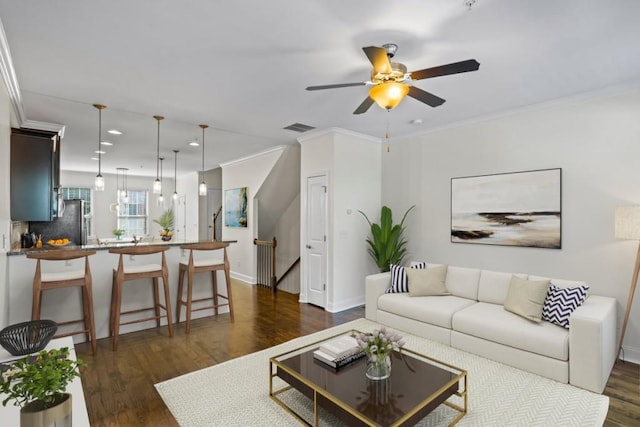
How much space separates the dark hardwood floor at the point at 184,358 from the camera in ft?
7.73

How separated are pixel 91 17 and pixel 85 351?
3143 millimetres

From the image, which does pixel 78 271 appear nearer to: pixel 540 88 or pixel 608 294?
pixel 540 88

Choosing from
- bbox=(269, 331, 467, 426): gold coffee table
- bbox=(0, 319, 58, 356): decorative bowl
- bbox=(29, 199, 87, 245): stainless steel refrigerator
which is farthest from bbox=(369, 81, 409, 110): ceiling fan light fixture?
bbox=(29, 199, 87, 245): stainless steel refrigerator

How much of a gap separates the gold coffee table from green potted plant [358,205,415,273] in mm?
2400

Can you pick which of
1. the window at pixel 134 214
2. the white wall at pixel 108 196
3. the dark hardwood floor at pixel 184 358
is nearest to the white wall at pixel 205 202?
the white wall at pixel 108 196

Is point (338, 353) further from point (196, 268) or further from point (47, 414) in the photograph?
point (196, 268)

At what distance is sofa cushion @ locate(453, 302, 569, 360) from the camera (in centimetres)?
275

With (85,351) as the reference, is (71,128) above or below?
above

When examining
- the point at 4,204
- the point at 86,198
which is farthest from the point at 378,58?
the point at 86,198

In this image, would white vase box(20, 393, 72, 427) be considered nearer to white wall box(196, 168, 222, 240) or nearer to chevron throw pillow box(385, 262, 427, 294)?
chevron throw pillow box(385, 262, 427, 294)

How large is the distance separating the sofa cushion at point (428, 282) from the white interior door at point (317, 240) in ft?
4.77

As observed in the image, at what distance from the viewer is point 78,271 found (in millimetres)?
3537

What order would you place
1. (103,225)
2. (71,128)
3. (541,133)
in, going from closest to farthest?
(541,133)
(71,128)
(103,225)

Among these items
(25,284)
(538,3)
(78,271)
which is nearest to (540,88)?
(538,3)
